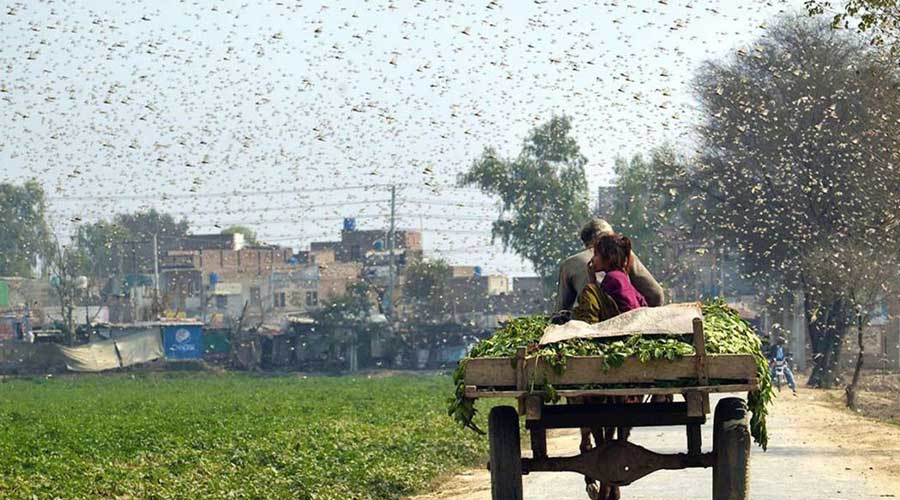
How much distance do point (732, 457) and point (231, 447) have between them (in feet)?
49.0

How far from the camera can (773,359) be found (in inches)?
2004

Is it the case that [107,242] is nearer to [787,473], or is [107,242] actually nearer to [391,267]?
[391,267]

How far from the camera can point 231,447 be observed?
22938 millimetres

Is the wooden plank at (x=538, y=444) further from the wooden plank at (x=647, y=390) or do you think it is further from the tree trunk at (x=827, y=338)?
the tree trunk at (x=827, y=338)

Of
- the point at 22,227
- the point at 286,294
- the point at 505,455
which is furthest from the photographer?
the point at 22,227

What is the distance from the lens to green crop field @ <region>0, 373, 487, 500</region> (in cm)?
1666

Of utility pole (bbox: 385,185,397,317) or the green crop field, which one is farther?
utility pole (bbox: 385,185,397,317)

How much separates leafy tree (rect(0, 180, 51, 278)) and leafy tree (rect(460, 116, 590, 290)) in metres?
41.2

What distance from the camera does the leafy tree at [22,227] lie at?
4528 inches

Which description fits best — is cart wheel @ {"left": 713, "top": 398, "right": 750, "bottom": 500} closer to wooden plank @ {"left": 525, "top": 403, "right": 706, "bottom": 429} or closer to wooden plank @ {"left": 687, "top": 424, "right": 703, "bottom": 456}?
wooden plank @ {"left": 525, "top": 403, "right": 706, "bottom": 429}

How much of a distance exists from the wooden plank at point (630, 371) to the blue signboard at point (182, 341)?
7366 cm

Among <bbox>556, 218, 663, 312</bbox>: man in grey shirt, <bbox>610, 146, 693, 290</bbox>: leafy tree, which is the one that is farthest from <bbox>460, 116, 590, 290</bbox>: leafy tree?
<bbox>556, 218, 663, 312</bbox>: man in grey shirt

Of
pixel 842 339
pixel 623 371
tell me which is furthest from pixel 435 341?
pixel 623 371

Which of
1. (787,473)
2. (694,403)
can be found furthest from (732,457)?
(787,473)
